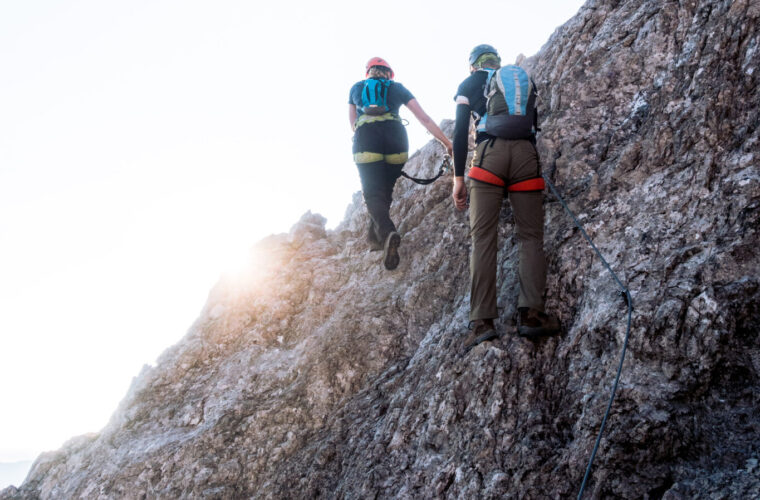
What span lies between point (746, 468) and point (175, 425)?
672cm

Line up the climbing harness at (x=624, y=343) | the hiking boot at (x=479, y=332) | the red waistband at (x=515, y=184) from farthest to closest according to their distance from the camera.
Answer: the red waistband at (x=515, y=184), the hiking boot at (x=479, y=332), the climbing harness at (x=624, y=343)

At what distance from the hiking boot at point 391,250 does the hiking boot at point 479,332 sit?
2.90 m

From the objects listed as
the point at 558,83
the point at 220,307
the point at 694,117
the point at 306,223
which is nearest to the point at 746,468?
the point at 694,117

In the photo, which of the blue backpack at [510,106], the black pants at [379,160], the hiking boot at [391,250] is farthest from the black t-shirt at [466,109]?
the hiking boot at [391,250]

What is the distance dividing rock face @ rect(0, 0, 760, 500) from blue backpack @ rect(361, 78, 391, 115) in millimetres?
1815

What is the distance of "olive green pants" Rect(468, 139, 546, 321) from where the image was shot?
5.07m

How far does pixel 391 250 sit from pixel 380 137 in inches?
72.8

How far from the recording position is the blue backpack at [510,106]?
544cm

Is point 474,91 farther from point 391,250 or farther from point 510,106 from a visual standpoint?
point 391,250

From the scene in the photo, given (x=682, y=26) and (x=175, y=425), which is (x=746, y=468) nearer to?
(x=682, y=26)

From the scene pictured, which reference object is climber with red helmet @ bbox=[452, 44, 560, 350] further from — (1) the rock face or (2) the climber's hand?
(1) the rock face

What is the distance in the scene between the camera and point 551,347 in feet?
15.5

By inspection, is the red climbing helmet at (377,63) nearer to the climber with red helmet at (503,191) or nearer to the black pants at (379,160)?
the black pants at (379,160)

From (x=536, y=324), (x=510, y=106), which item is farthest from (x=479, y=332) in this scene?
(x=510, y=106)
